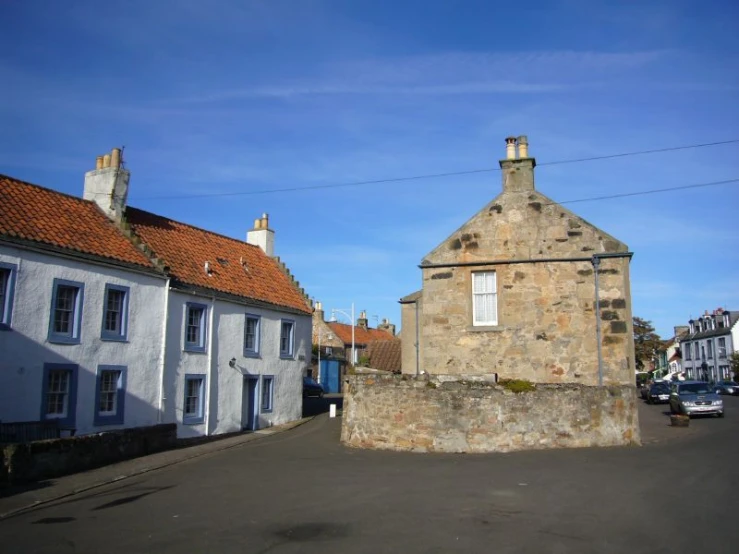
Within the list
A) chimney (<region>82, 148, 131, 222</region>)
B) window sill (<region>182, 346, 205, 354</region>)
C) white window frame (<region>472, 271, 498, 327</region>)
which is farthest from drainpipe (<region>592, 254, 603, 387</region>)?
chimney (<region>82, 148, 131, 222</region>)

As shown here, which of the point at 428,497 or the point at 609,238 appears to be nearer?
the point at 428,497

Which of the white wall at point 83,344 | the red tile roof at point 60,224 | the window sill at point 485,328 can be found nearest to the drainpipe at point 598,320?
the window sill at point 485,328

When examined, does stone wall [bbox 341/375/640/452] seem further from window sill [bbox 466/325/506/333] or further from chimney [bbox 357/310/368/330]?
chimney [bbox 357/310/368/330]

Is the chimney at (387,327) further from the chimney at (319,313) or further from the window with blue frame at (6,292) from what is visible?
the window with blue frame at (6,292)

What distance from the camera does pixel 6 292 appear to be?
1620 cm

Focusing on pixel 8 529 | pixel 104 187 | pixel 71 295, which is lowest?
pixel 8 529

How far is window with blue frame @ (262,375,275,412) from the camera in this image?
26359mm

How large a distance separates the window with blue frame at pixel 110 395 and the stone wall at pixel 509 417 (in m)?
A: 8.66

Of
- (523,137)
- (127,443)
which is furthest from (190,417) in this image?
(523,137)

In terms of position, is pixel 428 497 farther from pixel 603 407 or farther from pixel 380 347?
pixel 380 347

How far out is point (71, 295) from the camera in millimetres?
18188

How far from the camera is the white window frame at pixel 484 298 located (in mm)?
21016

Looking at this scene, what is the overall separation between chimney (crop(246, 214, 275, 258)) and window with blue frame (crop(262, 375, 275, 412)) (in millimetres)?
7395

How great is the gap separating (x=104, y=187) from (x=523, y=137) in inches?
596
